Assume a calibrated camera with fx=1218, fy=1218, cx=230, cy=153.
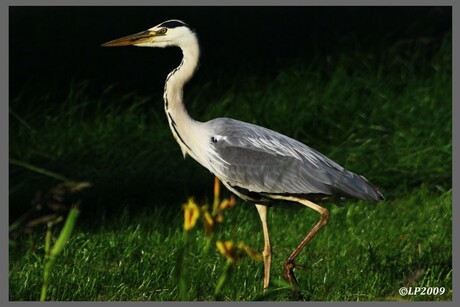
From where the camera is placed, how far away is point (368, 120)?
10.5 meters

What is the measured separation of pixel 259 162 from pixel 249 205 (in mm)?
1694

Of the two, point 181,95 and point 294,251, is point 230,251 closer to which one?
point 294,251

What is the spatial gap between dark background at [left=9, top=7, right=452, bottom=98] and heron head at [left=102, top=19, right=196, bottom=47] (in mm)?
3313

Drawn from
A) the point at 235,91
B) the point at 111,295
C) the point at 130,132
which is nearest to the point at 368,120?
the point at 235,91

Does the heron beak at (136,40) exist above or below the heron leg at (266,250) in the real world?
above

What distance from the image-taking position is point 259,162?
750 centimetres

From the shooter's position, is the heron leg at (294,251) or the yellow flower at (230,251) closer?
the yellow flower at (230,251)

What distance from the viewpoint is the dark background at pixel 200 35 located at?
11.6 meters

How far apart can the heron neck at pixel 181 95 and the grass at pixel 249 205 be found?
32.4 inches

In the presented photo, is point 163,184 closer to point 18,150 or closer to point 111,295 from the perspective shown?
point 18,150

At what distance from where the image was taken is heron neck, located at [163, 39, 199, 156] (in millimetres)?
7703

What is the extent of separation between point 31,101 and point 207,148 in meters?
3.92

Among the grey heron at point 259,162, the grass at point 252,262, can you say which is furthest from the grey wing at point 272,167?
the grass at point 252,262

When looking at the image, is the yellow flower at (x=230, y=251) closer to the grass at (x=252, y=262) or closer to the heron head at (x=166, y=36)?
the grass at (x=252, y=262)
